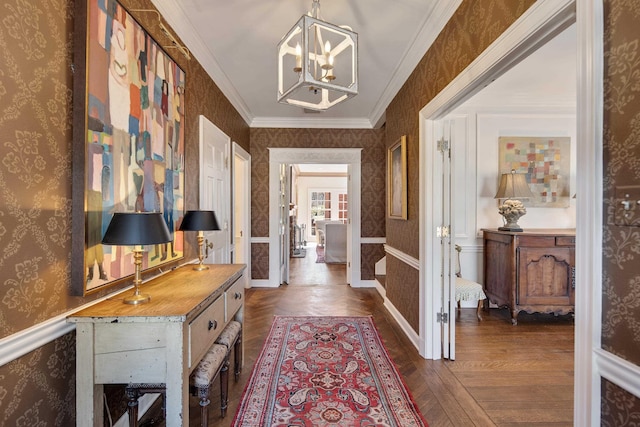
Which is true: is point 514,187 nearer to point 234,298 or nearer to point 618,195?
point 618,195

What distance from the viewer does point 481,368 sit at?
241cm

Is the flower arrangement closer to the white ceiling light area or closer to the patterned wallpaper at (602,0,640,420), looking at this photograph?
the patterned wallpaper at (602,0,640,420)

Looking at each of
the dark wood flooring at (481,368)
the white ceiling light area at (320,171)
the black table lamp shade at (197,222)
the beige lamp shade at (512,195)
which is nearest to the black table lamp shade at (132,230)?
the black table lamp shade at (197,222)

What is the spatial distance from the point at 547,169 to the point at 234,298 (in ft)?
13.0

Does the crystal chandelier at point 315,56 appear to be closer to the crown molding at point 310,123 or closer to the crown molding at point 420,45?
the crown molding at point 420,45

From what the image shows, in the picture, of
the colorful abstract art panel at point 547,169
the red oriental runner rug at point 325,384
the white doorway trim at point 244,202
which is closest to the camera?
the red oriental runner rug at point 325,384

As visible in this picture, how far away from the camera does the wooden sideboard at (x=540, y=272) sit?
10.4 ft

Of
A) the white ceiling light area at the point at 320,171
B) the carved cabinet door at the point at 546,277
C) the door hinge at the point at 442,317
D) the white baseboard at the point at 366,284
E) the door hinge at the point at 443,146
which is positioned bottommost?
the white baseboard at the point at 366,284

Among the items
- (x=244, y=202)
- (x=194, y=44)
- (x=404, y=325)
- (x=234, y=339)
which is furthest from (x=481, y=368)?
(x=244, y=202)

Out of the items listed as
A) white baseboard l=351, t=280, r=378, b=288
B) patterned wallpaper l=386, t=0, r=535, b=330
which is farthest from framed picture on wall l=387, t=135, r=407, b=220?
white baseboard l=351, t=280, r=378, b=288

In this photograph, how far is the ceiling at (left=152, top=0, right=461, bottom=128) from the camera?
2170 millimetres

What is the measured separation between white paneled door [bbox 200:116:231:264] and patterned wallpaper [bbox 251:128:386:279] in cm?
121

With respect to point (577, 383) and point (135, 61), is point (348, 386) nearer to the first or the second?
point (577, 383)

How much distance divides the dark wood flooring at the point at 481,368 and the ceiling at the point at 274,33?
8.54 feet
